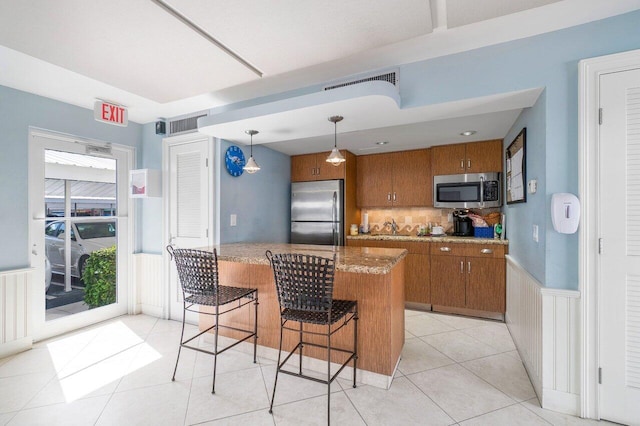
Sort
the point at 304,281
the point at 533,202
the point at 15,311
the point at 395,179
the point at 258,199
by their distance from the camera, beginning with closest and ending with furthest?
the point at 304,281 → the point at 533,202 → the point at 15,311 → the point at 258,199 → the point at 395,179

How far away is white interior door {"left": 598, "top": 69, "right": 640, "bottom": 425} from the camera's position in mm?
1776

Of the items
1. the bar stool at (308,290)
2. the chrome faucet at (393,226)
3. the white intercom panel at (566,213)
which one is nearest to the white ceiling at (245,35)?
the white intercom panel at (566,213)

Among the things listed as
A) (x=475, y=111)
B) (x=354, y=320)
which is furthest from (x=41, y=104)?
(x=475, y=111)

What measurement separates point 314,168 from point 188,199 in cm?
194

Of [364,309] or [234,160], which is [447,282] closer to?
[364,309]

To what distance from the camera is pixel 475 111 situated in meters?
2.46

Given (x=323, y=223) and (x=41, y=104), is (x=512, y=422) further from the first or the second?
(x=41, y=104)

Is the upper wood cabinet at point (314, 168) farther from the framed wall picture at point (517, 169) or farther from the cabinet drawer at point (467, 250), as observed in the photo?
the framed wall picture at point (517, 169)

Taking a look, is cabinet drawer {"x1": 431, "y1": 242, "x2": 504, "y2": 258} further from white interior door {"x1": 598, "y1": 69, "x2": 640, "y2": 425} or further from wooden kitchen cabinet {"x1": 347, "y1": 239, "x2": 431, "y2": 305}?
white interior door {"x1": 598, "y1": 69, "x2": 640, "y2": 425}

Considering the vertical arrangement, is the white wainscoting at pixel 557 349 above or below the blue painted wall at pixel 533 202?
below

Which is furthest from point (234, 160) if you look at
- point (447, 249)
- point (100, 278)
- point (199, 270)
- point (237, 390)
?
point (447, 249)

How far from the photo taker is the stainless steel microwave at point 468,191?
3932 mm

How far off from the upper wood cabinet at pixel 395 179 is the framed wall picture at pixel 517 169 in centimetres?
121

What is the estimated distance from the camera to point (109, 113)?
3172mm
